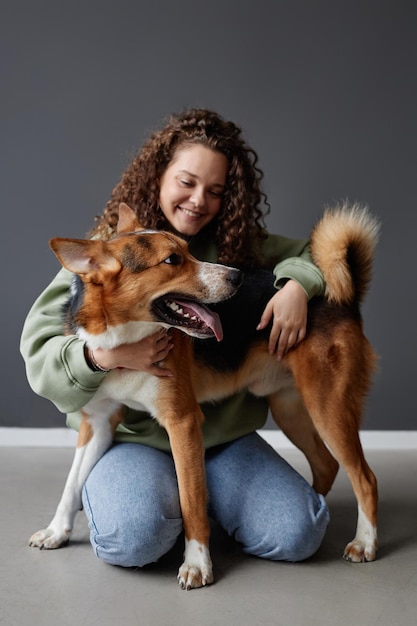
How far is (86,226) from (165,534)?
202 centimetres

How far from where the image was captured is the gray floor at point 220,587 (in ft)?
5.86

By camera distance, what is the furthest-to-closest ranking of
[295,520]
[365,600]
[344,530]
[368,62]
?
[368,62] < [344,530] < [295,520] < [365,600]

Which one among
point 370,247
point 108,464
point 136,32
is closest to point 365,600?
point 108,464

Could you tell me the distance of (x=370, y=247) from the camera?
2.26m

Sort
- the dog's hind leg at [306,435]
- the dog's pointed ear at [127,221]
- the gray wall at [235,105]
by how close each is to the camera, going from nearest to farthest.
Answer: the dog's pointed ear at [127,221] → the dog's hind leg at [306,435] → the gray wall at [235,105]

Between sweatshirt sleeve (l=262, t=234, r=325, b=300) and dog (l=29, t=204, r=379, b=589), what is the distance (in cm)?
4

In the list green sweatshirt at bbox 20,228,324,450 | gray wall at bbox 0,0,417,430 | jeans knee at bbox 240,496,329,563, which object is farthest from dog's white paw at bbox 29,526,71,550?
gray wall at bbox 0,0,417,430

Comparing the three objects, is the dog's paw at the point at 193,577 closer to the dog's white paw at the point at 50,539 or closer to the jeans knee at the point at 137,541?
the jeans knee at the point at 137,541

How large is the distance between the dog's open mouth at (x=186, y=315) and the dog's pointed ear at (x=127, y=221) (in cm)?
29

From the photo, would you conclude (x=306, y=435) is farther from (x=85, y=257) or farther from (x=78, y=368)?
(x=85, y=257)

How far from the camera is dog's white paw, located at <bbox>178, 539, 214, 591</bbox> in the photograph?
1923mm

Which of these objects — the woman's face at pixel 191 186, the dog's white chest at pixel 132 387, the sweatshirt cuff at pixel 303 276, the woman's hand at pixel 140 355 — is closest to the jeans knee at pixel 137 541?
the dog's white chest at pixel 132 387

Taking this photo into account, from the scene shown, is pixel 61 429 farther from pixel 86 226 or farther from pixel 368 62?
pixel 368 62

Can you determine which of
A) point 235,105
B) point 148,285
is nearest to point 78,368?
point 148,285
